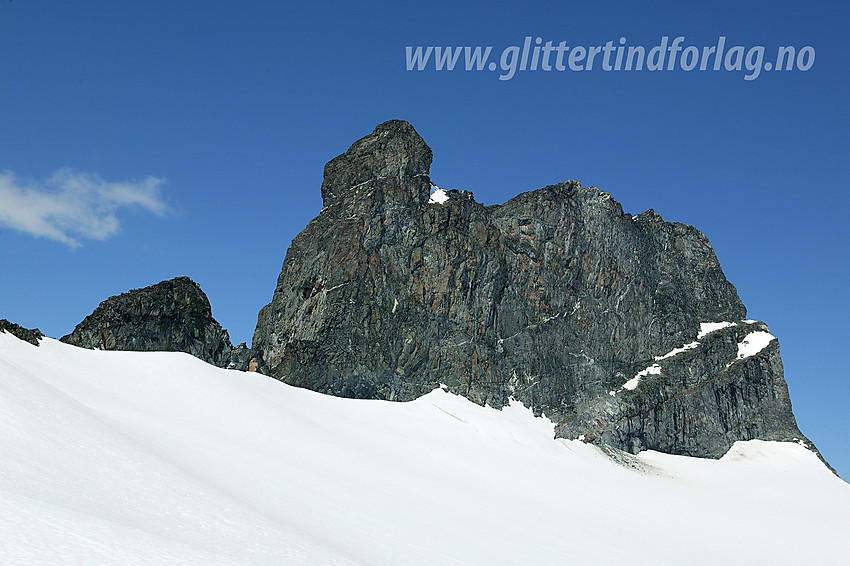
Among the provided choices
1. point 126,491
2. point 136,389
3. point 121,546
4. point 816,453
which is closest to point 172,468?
point 126,491

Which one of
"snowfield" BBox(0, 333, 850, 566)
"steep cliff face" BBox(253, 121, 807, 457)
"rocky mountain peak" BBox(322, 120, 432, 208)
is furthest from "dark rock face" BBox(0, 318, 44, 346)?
"rocky mountain peak" BBox(322, 120, 432, 208)

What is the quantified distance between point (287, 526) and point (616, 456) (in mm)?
50532

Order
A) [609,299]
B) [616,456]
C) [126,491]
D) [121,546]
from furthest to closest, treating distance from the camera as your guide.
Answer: [609,299] → [616,456] → [126,491] → [121,546]

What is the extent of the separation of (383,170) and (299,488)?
54002 millimetres

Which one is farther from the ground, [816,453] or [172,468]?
[816,453]

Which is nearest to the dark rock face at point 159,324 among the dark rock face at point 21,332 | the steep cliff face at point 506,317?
the steep cliff face at point 506,317

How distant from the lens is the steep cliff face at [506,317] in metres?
61.7

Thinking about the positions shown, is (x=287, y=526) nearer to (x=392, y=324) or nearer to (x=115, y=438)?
(x=115, y=438)

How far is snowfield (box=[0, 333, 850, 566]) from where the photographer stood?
33.2 ft

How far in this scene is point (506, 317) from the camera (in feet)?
225

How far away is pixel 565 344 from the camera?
69.9 m

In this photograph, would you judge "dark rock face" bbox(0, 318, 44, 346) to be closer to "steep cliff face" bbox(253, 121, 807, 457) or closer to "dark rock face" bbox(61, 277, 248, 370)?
"dark rock face" bbox(61, 277, 248, 370)

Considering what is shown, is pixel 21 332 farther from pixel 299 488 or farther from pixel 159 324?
pixel 159 324

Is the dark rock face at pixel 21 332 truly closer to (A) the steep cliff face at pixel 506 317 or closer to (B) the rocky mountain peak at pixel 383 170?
(A) the steep cliff face at pixel 506 317
